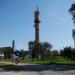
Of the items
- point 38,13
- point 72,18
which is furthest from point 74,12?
point 38,13

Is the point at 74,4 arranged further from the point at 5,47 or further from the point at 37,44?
the point at 5,47

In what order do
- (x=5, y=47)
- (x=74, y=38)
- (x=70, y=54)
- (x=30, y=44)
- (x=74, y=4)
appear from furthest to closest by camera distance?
(x=5, y=47), (x=30, y=44), (x=70, y=54), (x=74, y=38), (x=74, y=4)

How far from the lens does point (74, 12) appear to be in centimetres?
5869

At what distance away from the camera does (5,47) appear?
574 feet

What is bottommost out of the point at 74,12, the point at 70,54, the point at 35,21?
the point at 70,54

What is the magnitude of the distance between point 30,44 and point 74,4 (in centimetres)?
10105

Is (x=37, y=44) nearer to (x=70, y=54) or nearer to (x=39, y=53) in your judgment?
(x=39, y=53)

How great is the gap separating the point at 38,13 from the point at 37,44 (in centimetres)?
1822

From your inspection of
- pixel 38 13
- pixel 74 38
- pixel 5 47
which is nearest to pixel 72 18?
pixel 74 38

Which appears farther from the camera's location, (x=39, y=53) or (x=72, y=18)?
(x=39, y=53)

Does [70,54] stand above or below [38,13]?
below

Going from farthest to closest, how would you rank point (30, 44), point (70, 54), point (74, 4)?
point (30, 44) < point (70, 54) < point (74, 4)

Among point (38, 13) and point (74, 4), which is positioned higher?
point (38, 13)

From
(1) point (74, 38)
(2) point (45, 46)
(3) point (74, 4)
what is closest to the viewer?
(3) point (74, 4)
